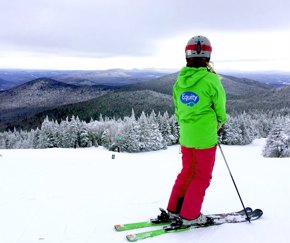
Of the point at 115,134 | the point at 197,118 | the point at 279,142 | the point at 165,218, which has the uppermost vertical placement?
the point at 197,118

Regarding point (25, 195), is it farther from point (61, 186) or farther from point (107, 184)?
point (107, 184)

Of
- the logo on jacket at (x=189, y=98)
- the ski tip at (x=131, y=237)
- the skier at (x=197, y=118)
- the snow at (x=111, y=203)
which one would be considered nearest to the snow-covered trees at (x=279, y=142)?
the snow at (x=111, y=203)

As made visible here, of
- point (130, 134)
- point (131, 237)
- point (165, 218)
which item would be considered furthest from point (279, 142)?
point (131, 237)

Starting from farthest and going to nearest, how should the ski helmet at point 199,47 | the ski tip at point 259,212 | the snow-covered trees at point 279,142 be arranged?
the snow-covered trees at point 279,142 < the ski tip at point 259,212 < the ski helmet at point 199,47

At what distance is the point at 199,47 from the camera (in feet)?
11.7

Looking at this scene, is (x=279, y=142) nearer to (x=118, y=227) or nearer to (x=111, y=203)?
(x=111, y=203)

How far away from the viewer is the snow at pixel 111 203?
3.51m

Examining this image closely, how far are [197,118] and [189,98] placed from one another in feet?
0.92

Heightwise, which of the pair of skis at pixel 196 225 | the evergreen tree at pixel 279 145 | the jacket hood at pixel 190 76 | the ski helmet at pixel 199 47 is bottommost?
the evergreen tree at pixel 279 145

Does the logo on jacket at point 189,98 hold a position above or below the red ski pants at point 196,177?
above

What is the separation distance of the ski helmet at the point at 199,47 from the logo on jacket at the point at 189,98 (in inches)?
19.8

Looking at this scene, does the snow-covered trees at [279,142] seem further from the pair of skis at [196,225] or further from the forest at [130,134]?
the pair of skis at [196,225]

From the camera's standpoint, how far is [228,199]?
490 centimetres

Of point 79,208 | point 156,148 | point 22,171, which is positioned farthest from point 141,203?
point 156,148
